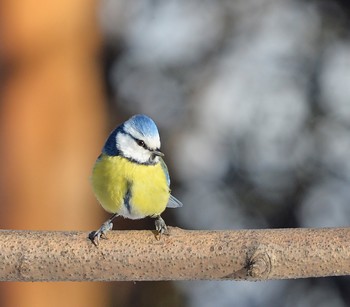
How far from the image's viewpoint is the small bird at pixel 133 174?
1064 millimetres

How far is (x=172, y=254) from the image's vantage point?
3.31ft

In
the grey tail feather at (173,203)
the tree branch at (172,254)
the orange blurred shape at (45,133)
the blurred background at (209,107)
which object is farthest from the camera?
the blurred background at (209,107)

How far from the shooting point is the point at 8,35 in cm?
218

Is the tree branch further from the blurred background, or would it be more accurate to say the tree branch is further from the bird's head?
the blurred background

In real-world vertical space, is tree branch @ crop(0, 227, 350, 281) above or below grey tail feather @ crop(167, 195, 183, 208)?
below

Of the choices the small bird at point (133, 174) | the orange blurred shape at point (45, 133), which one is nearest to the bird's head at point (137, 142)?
the small bird at point (133, 174)

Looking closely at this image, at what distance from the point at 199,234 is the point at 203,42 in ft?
5.24

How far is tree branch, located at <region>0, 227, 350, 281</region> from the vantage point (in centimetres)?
101

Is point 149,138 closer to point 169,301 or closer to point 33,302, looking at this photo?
point 33,302

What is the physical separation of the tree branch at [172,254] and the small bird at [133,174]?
3 cm

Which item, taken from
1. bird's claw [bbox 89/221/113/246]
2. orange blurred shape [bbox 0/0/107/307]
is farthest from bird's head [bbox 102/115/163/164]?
orange blurred shape [bbox 0/0/107/307]

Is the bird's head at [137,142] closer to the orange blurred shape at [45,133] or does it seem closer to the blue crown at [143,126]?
the blue crown at [143,126]

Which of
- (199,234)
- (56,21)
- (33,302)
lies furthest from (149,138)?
(56,21)

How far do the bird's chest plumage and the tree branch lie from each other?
0.15 ft
